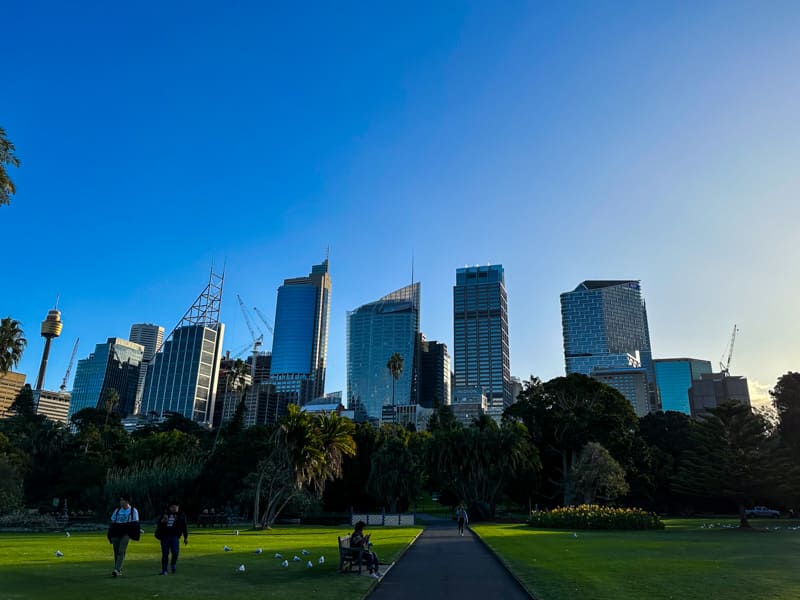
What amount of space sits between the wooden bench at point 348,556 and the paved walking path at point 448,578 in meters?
0.92

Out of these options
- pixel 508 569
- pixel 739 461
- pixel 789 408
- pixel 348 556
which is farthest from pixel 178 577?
pixel 789 408

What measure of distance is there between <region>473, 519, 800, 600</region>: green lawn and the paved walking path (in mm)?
587

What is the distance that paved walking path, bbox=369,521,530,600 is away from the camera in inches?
490

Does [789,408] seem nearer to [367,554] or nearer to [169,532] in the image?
[367,554]

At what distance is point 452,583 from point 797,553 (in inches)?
628

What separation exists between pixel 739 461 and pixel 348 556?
37791 mm

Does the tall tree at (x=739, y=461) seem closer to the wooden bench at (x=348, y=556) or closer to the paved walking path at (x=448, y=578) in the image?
the paved walking path at (x=448, y=578)

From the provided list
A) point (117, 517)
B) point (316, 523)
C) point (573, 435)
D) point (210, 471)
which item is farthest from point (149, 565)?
point (573, 435)

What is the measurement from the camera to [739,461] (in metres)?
42.0

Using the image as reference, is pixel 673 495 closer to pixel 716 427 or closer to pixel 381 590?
pixel 716 427

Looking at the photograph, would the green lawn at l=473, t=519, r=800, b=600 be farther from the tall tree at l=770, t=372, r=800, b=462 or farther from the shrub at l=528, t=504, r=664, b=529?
the tall tree at l=770, t=372, r=800, b=462

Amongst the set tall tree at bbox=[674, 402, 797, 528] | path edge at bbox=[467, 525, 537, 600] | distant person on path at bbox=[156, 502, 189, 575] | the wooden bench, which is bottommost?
path edge at bbox=[467, 525, 537, 600]

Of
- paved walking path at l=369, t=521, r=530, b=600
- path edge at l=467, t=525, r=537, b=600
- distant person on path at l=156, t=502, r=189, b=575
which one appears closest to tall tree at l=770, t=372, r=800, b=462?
path edge at l=467, t=525, r=537, b=600

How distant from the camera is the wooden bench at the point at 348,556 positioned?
50.1 feet
